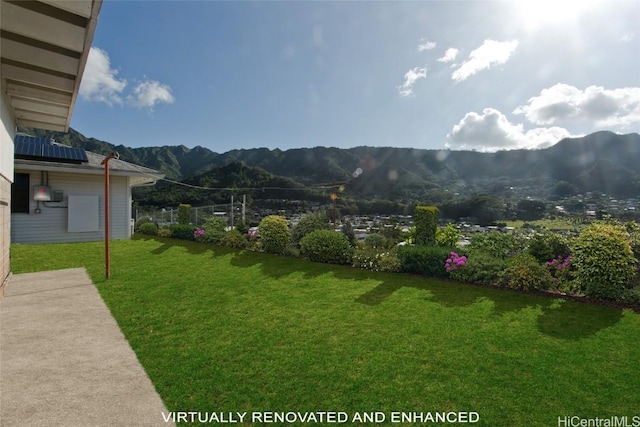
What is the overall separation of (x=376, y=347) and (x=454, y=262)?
4816mm

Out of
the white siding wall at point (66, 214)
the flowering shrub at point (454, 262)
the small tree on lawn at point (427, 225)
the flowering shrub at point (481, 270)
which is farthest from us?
the white siding wall at point (66, 214)

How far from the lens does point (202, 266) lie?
9812mm

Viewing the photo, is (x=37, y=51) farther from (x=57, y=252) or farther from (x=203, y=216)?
(x=203, y=216)

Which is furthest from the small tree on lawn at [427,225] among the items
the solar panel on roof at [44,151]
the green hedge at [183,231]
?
the solar panel on roof at [44,151]

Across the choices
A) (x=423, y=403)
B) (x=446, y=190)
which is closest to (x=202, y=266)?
(x=423, y=403)

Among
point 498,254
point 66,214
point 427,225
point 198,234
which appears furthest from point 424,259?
point 66,214

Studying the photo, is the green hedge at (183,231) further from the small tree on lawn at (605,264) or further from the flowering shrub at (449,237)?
the small tree on lawn at (605,264)

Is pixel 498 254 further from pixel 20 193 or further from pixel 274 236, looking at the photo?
pixel 20 193

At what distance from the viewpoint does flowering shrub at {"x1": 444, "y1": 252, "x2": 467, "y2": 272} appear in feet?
26.8

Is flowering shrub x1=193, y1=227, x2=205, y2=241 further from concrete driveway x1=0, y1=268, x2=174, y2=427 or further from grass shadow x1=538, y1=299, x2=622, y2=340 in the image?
grass shadow x1=538, y1=299, x2=622, y2=340

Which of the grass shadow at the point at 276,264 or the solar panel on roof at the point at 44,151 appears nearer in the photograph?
the grass shadow at the point at 276,264

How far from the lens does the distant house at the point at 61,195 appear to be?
12.9 meters

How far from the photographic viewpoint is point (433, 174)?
42.2 metres

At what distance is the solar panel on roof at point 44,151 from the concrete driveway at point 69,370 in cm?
971
